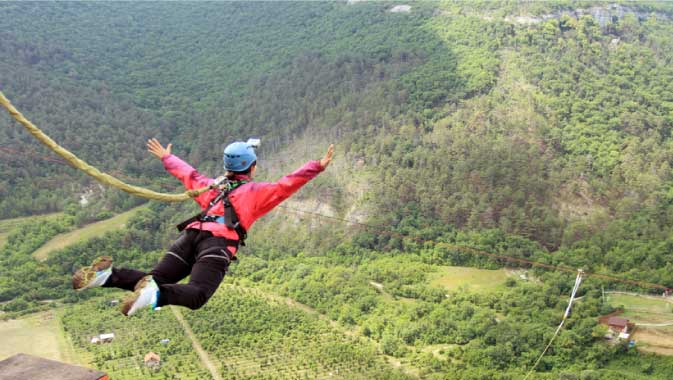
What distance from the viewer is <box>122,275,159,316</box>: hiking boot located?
4.79 m

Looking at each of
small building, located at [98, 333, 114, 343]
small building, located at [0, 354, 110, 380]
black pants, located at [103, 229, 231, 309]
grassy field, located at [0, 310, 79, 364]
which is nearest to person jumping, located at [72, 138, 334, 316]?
black pants, located at [103, 229, 231, 309]

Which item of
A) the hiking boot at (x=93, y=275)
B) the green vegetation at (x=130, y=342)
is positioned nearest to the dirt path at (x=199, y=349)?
the green vegetation at (x=130, y=342)

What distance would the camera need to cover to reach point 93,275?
16.4 feet

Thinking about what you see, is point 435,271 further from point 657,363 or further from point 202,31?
point 202,31

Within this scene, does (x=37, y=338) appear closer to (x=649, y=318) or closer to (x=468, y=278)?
(x=468, y=278)

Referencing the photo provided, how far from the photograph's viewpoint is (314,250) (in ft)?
130

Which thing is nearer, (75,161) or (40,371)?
(75,161)

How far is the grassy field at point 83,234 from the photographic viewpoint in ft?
132

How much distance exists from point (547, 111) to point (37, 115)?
30.9 m

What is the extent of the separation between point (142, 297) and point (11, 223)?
1611 inches

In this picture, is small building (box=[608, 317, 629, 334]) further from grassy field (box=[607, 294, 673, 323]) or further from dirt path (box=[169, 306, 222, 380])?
dirt path (box=[169, 306, 222, 380])

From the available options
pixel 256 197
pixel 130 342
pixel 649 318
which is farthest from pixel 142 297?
pixel 649 318

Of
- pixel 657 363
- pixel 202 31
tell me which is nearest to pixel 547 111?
pixel 657 363

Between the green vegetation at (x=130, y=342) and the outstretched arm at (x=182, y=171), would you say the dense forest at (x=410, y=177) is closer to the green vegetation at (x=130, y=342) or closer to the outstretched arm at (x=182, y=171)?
the green vegetation at (x=130, y=342)
